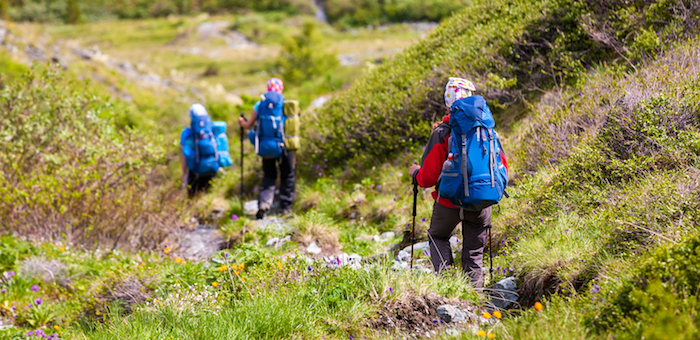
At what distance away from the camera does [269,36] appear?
197 feet

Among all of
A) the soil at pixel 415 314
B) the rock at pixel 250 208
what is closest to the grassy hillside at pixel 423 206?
the soil at pixel 415 314

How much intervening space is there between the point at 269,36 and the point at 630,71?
188 ft

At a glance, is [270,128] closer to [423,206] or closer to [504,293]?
[423,206]

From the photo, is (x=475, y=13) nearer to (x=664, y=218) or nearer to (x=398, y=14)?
(x=664, y=218)

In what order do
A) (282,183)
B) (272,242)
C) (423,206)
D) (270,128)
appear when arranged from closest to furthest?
(423,206) < (272,242) < (270,128) < (282,183)

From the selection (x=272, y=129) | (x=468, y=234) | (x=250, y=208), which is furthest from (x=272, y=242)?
(x=468, y=234)

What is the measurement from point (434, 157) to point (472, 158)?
1.22 feet

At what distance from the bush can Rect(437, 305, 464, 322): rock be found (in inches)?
199

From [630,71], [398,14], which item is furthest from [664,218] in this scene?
[398,14]

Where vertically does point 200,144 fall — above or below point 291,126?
below

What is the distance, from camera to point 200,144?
8555 mm

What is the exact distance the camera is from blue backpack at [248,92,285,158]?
7.73 metres

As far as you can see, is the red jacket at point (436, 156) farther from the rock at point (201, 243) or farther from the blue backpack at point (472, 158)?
the rock at point (201, 243)

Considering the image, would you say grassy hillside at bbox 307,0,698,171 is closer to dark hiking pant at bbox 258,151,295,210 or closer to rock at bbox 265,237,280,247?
dark hiking pant at bbox 258,151,295,210
